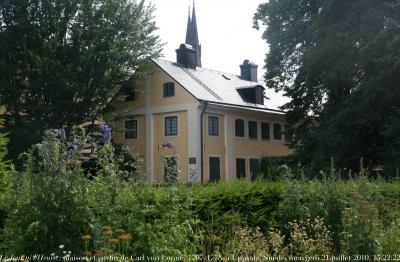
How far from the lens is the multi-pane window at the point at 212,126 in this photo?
113 ft

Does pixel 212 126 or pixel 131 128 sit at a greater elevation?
pixel 131 128

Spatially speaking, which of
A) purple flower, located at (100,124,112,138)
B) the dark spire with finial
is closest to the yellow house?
the dark spire with finial

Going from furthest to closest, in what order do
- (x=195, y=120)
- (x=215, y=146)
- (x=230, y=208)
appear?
(x=215, y=146)
(x=195, y=120)
(x=230, y=208)

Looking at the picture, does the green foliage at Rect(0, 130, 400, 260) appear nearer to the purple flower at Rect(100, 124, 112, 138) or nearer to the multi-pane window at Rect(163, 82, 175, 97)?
the purple flower at Rect(100, 124, 112, 138)

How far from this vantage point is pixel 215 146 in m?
34.7

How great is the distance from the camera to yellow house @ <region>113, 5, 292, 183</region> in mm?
33750

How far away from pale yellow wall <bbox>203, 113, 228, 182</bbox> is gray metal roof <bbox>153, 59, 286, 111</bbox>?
1.26m

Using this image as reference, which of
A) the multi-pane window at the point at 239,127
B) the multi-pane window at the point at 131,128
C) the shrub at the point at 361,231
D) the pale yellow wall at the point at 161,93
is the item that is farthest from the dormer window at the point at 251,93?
the shrub at the point at 361,231

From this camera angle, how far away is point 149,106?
36.2 m

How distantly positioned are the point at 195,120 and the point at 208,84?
4213mm

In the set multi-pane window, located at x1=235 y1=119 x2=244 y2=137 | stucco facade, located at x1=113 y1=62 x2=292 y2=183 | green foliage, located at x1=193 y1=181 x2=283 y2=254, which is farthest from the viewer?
multi-pane window, located at x1=235 y1=119 x2=244 y2=137

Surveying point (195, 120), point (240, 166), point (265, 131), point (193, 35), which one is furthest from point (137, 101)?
point (193, 35)

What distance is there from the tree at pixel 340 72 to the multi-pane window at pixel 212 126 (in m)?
7.12

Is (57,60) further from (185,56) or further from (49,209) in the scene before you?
(49,209)
